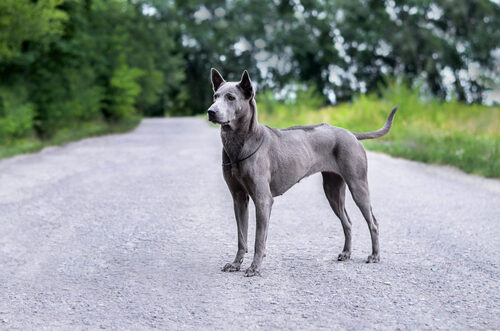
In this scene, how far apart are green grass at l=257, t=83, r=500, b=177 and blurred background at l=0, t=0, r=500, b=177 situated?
0.04 metres

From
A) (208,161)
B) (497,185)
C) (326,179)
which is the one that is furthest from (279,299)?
(208,161)

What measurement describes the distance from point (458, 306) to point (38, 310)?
2.75 m

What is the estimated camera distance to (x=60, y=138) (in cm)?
2000

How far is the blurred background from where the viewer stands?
15.9 m

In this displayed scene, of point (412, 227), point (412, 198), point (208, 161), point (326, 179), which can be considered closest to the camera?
point (326, 179)

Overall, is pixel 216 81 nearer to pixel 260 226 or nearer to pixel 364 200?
pixel 260 226

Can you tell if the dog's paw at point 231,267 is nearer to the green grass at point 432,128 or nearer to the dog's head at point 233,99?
the dog's head at point 233,99

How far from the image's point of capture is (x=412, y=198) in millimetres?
8227

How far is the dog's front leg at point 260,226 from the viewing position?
4.35m

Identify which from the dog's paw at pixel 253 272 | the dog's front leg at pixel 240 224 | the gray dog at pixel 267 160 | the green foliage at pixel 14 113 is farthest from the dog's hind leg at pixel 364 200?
the green foliage at pixel 14 113

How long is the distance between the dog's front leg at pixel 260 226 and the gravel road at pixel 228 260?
0.34 feet

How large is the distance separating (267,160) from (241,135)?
295 millimetres

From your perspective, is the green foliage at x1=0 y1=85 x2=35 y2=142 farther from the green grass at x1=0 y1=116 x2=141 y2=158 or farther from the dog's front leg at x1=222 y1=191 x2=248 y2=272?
the dog's front leg at x1=222 y1=191 x2=248 y2=272

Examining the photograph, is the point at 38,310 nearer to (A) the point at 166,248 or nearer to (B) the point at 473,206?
(A) the point at 166,248
